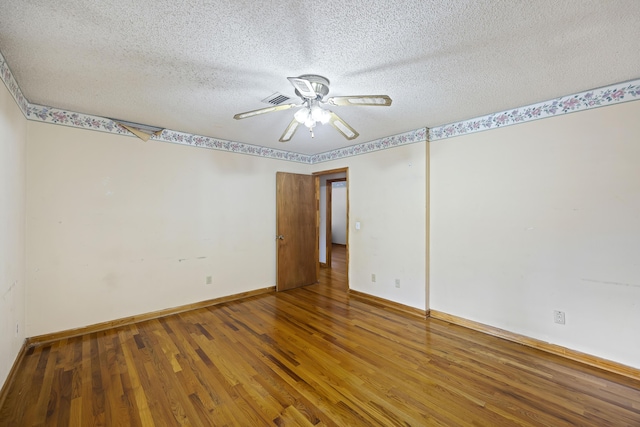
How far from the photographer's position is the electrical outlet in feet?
7.88

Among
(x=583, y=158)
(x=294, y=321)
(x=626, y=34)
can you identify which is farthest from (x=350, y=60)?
(x=294, y=321)

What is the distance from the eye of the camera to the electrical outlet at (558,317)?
7.88 ft

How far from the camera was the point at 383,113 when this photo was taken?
2771 mm

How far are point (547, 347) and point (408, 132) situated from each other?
2736 mm

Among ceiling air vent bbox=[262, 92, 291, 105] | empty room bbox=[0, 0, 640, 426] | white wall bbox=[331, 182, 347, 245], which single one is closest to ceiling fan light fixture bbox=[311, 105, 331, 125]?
empty room bbox=[0, 0, 640, 426]

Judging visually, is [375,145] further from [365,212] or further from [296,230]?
[296,230]

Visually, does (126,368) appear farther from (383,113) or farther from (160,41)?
(383,113)

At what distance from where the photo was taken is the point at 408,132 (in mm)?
3445

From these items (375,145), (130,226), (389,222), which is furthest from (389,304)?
(130,226)

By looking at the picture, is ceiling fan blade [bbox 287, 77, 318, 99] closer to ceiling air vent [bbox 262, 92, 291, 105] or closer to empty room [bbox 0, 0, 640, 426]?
empty room [bbox 0, 0, 640, 426]

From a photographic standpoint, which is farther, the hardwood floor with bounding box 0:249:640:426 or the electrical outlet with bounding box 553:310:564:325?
the electrical outlet with bounding box 553:310:564:325

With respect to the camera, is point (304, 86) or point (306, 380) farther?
point (306, 380)

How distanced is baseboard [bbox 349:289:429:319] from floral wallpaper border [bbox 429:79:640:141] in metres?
2.22

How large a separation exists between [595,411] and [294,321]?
101 inches
